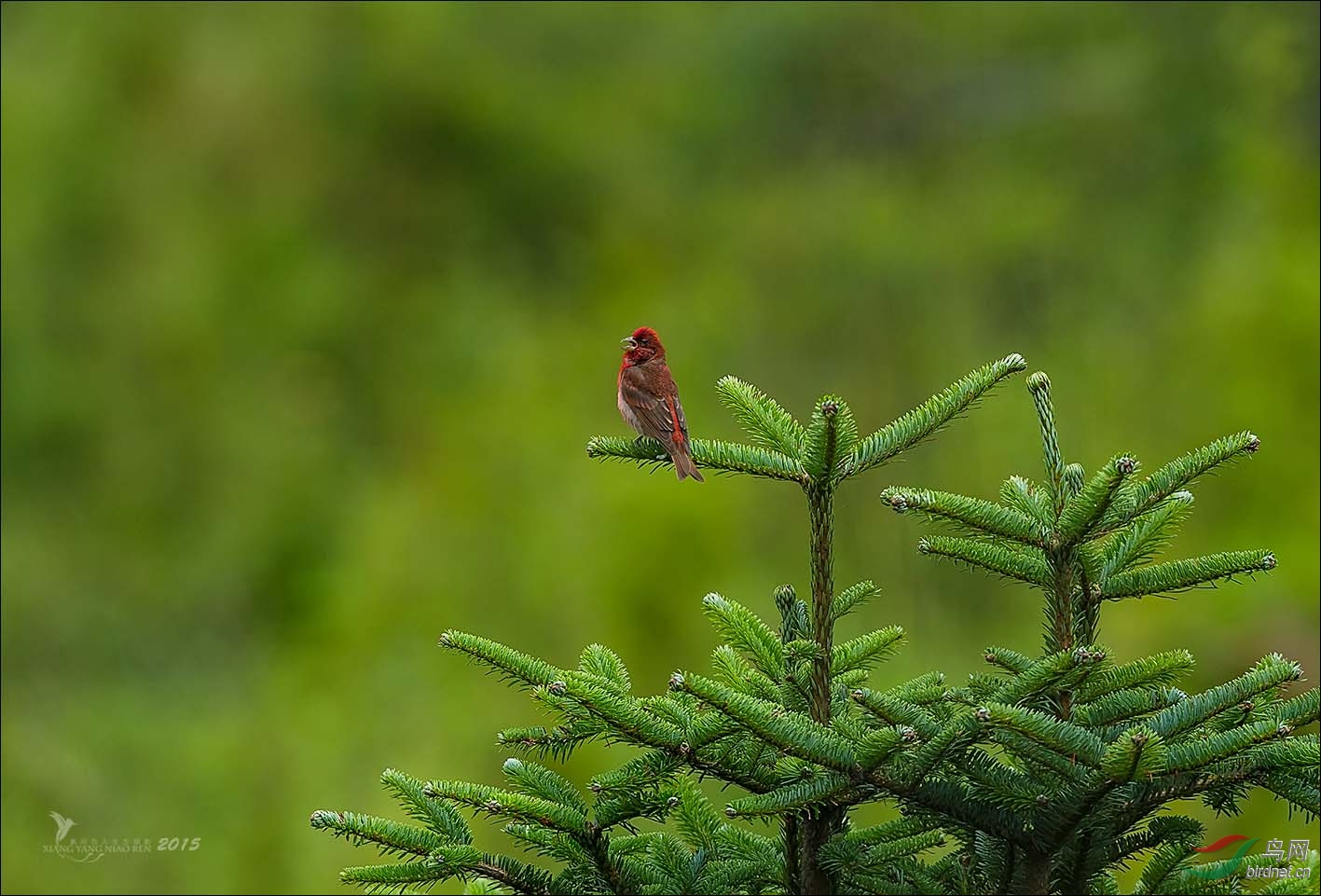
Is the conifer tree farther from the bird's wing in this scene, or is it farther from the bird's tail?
the bird's wing

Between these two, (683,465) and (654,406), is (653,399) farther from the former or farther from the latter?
(683,465)

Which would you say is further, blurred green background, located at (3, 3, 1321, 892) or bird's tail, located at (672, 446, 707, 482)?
blurred green background, located at (3, 3, 1321, 892)

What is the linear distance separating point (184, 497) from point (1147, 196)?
579 cm

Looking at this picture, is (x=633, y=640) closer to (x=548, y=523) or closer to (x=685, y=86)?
(x=548, y=523)

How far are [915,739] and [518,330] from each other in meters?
6.99

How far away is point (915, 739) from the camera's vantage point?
1.16m

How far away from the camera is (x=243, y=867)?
18.7 ft

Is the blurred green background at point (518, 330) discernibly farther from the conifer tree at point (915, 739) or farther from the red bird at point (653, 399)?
the conifer tree at point (915, 739)

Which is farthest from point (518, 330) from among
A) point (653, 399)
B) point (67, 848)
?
point (653, 399)

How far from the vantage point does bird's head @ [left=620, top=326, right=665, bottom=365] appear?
286 centimetres

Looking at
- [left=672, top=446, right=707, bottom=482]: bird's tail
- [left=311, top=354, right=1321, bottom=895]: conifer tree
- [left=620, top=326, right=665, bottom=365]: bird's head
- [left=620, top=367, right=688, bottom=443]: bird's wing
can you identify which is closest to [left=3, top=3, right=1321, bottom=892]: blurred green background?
[left=620, top=326, right=665, bottom=365]: bird's head

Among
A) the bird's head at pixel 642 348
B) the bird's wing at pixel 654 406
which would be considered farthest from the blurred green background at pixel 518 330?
the bird's wing at pixel 654 406

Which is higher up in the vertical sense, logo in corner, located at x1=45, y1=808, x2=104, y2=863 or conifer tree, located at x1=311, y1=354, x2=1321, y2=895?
logo in corner, located at x1=45, y1=808, x2=104, y2=863

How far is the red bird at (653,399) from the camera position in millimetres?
2167
